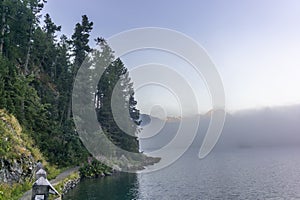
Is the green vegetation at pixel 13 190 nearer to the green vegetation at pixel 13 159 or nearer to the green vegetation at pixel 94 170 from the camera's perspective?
the green vegetation at pixel 13 159

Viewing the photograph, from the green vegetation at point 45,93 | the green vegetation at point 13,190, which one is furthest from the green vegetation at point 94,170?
the green vegetation at point 13,190

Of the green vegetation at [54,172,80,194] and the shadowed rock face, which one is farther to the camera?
the green vegetation at [54,172,80,194]

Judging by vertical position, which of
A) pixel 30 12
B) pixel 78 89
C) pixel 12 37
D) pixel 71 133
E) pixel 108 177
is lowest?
pixel 108 177

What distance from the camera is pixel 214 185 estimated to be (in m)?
35.5

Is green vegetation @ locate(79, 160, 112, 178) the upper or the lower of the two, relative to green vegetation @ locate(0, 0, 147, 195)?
lower

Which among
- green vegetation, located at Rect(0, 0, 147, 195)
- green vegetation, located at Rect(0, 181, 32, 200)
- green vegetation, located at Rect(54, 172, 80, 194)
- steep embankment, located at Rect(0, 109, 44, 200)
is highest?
green vegetation, located at Rect(0, 0, 147, 195)

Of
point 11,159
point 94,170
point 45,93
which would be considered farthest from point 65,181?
point 45,93

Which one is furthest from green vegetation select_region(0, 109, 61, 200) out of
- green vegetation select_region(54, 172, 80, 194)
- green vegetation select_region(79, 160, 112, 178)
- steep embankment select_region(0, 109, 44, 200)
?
green vegetation select_region(79, 160, 112, 178)

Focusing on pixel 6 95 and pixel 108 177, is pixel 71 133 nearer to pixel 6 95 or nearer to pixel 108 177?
pixel 108 177

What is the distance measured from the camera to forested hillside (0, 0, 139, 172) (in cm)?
2991

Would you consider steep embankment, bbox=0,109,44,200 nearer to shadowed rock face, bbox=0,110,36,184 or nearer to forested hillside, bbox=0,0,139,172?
shadowed rock face, bbox=0,110,36,184

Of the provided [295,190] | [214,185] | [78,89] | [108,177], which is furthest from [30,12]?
[295,190]

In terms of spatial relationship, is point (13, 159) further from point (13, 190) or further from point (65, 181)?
point (65, 181)

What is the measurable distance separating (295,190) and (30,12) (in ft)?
126
